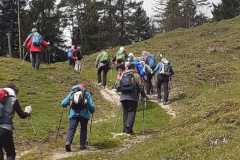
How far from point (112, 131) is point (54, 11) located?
73.0 m

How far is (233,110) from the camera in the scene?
20094 mm

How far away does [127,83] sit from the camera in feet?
67.5

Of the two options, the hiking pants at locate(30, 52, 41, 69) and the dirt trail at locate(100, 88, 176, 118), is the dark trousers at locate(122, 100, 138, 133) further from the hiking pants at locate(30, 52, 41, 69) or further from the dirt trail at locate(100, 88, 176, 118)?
the hiking pants at locate(30, 52, 41, 69)

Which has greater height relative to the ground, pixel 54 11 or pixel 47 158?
pixel 54 11

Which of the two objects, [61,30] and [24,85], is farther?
[61,30]

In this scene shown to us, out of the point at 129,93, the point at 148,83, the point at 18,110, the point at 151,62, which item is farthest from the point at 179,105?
the point at 18,110

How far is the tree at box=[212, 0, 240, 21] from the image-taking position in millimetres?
88938

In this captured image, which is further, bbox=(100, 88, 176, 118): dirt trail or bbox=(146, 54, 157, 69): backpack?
bbox=(146, 54, 157, 69): backpack

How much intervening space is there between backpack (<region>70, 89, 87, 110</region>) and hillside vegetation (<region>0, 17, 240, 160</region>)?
151 centimetres

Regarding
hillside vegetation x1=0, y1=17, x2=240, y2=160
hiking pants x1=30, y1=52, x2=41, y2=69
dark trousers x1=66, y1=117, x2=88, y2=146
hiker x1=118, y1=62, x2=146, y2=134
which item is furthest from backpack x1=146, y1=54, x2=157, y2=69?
dark trousers x1=66, y1=117, x2=88, y2=146

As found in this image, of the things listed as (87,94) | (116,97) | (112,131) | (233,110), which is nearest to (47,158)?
(87,94)

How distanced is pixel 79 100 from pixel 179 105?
11.2 m

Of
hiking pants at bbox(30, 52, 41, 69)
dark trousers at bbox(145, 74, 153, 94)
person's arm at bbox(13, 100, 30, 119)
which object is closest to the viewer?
person's arm at bbox(13, 100, 30, 119)

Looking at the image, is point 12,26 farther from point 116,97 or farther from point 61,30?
point 116,97
